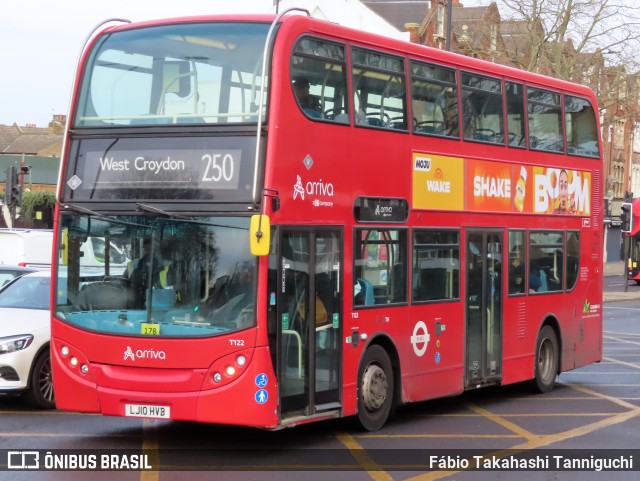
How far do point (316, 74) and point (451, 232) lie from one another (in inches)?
133

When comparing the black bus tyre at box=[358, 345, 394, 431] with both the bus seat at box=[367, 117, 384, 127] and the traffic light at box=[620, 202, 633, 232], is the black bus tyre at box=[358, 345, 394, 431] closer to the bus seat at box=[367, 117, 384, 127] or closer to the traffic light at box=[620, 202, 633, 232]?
the bus seat at box=[367, 117, 384, 127]

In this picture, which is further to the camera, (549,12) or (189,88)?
(549,12)

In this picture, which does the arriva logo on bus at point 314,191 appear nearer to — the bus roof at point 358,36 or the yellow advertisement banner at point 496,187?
the bus roof at point 358,36

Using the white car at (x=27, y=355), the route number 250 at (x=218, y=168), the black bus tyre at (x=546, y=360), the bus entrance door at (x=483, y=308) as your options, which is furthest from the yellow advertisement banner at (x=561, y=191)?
the white car at (x=27, y=355)

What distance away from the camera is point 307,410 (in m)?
11.1

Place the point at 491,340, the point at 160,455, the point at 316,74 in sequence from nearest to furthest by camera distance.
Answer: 1. the point at 160,455
2. the point at 316,74
3. the point at 491,340

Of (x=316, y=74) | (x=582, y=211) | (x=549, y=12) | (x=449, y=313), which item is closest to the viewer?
(x=316, y=74)

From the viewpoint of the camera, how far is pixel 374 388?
1234cm

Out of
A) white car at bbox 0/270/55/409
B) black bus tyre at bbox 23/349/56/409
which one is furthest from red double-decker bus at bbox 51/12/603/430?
black bus tyre at bbox 23/349/56/409

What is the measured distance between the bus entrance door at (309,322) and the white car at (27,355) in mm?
3595

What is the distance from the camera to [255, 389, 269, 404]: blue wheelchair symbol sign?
1041 centimetres

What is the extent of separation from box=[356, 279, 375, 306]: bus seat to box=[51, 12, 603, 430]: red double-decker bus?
0.02m

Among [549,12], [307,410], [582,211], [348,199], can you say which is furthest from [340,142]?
[549,12]

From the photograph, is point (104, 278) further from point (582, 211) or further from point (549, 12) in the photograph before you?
point (549, 12)
